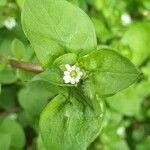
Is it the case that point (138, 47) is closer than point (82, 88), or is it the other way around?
point (82, 88)

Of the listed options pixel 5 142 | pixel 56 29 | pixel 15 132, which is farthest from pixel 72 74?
pixel 15 132

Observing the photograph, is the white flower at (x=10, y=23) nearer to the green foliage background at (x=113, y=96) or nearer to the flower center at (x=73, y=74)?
the green foliage background at (x=113, y=96)

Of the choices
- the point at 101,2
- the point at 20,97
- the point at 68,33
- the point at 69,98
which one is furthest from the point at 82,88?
the point at 101,2

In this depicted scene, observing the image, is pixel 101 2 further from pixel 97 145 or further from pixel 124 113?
pixel 97 145

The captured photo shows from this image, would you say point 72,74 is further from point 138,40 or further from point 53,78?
point 138,40

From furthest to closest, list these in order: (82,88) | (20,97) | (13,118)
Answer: (13,118), (20,97), (82,88)

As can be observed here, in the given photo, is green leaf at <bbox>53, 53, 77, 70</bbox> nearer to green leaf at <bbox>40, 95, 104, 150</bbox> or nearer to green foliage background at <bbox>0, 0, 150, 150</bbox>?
green leaf at <bbox>40, 95, 104, 150</bbox>

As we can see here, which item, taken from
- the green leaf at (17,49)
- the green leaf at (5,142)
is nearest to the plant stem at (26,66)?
the green leaf at (17,49)
